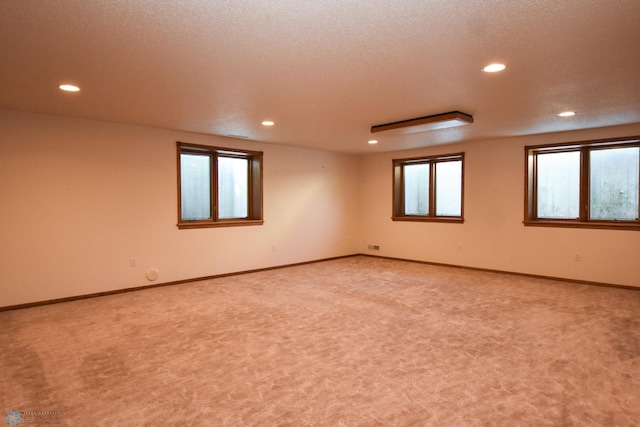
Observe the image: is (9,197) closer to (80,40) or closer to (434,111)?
(80,40)

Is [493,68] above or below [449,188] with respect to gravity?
above

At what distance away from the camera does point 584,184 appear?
5.40 meters

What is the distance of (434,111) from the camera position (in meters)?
4.25

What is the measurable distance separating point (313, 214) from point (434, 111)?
11.8 ft

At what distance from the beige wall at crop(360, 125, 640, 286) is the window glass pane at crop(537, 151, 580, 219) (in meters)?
0.29

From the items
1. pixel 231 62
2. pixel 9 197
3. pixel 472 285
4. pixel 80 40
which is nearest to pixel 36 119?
pixel 9 197

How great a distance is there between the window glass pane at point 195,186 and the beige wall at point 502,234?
3623 mm

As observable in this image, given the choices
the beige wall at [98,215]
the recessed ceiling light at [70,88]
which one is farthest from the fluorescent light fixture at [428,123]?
the recessed ceiling light at [70,88]

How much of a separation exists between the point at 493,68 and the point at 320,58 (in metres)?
1.38

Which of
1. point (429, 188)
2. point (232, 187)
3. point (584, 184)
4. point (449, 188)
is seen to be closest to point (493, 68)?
point (584, 184)

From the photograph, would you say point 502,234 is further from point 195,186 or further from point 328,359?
point 195,186

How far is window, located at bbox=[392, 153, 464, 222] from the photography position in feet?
22.3

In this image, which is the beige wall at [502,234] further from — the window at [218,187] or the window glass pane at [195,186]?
the window glass pane at [195,186]

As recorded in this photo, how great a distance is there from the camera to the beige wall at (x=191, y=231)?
4.29 m
